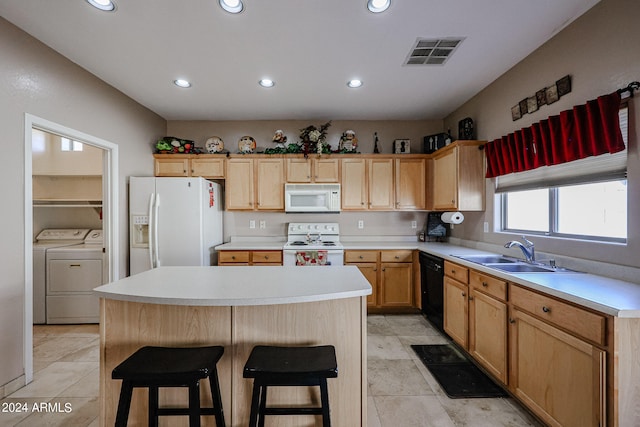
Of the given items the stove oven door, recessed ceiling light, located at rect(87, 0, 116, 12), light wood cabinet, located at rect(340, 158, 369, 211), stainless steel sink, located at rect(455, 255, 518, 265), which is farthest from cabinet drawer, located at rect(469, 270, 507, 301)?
recessed ceiling light, located at rect(87, 0, 116, 12)

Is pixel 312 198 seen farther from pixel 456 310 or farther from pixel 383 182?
pixel 456 310

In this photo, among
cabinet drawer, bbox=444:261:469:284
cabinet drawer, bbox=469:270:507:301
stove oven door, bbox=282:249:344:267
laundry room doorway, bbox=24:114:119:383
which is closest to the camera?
cabinet drawer, bbox=469:270:507:301

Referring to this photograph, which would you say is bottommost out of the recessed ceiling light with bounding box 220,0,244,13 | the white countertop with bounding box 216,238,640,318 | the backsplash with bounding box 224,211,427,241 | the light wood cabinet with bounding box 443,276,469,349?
the light wood cabinet with bounding box 443,276,469,349

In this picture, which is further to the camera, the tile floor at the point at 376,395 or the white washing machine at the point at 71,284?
the white washing machine at the point at 71,284

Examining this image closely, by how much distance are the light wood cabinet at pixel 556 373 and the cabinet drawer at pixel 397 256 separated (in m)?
1.71

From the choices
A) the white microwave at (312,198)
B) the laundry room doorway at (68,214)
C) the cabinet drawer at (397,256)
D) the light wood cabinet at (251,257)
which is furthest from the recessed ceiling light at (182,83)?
the cabinet drawer at (397,256)

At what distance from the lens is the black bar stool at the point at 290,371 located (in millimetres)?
1194

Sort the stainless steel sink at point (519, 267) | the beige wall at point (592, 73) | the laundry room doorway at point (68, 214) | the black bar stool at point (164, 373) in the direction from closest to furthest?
the black bar stool at point (164, 373) → the beige wall at point (592, 73) → the stainless steel sink at point (519, 267) → the laundry room doorway at point (68, 214)

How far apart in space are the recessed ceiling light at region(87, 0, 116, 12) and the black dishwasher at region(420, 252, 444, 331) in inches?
137

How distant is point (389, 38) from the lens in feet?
7.15

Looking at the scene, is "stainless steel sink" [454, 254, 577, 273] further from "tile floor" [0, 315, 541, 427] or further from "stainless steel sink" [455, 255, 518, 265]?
"tile floor" [0, 315, 541, 427]

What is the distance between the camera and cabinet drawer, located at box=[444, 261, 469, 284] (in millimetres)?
2486

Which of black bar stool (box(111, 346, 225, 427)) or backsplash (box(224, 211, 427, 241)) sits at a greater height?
backsplash (box(224, 211, 427, 241))

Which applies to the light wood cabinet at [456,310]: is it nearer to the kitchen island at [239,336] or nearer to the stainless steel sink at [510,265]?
the stainless steel sink at [510,265]
